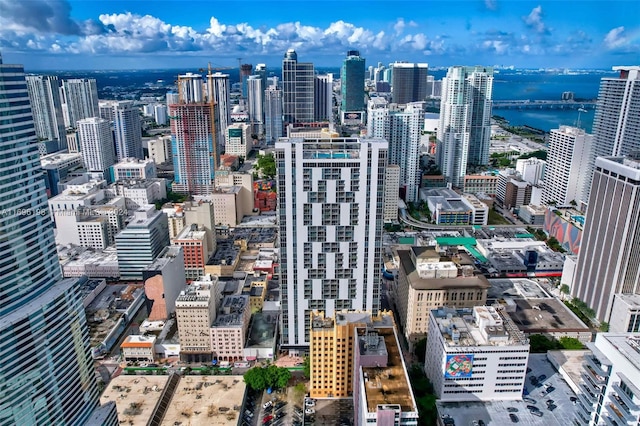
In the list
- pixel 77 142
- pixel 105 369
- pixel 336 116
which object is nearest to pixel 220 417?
pixel 105 369

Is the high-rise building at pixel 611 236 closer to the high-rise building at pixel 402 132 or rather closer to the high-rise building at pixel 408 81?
the high-rise building at pixel 402 132

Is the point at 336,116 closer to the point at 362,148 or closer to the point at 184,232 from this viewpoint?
the point at 184,232

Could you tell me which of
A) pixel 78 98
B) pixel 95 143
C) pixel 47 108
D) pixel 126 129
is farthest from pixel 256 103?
pixel 95 143

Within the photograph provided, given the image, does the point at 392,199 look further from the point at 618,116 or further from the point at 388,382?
the point at 388,382

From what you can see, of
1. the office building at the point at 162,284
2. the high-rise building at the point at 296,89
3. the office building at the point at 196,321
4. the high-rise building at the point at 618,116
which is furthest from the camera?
the high-rise building at the point at 296,89

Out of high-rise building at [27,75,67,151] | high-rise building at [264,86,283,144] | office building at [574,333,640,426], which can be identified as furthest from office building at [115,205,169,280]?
high-rise building at [27,75,67,151]

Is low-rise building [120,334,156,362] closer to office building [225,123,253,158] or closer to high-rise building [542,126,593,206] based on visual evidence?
high-rise building [542,126,593,206]

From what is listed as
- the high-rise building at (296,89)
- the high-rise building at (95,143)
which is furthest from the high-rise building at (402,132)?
the high-rise building at (95,143)
